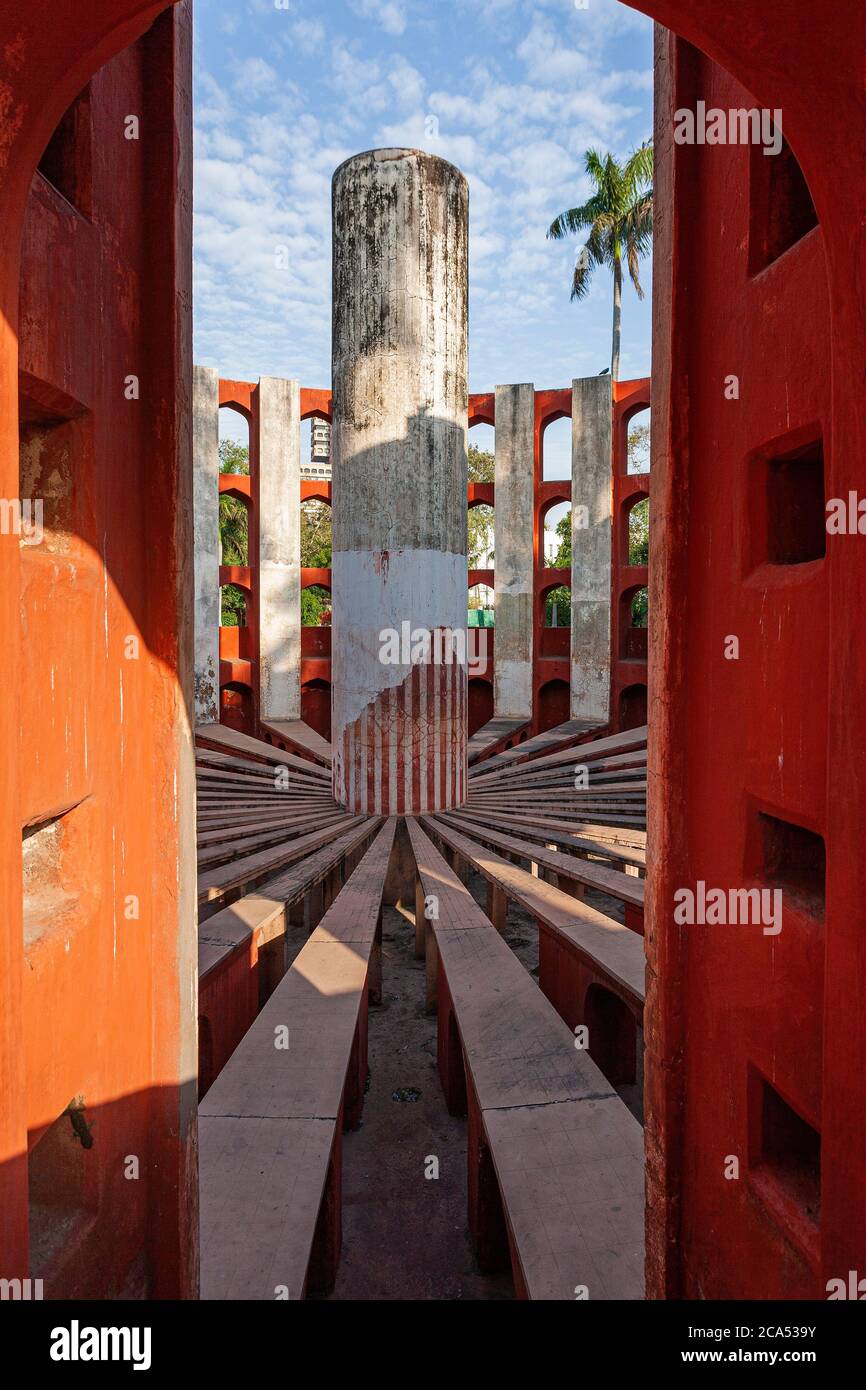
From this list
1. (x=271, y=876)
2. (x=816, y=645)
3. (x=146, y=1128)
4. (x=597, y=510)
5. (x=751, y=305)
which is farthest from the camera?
(x=597, y=510)

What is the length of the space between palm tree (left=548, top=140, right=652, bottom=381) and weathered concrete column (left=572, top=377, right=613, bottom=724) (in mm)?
6818

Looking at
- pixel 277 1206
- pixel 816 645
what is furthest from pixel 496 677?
pixel 816 645

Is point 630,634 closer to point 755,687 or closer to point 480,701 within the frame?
point 480,701

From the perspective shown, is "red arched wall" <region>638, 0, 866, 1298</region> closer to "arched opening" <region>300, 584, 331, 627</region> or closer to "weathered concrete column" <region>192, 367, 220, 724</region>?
"weathered concrete column" <region>192, 367, 220, 724</region>

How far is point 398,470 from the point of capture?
31.5 feet

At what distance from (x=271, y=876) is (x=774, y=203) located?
7439mm

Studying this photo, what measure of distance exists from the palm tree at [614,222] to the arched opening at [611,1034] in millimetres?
19040

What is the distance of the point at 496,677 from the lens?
18.2m

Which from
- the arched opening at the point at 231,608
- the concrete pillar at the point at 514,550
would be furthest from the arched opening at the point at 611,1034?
the arched opening at the point at 231,608

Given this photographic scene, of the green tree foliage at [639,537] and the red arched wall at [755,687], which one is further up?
the green tree foliage at [639,537]

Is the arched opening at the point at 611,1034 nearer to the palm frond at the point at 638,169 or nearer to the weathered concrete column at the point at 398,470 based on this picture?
the weathered concrete column at the point at 398,470

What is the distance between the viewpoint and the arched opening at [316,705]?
18531 millimetres

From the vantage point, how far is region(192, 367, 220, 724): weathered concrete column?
16328mm
